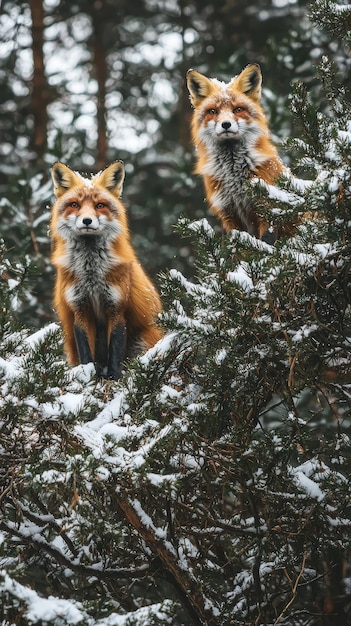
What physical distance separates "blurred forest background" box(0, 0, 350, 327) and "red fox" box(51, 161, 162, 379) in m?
6.03

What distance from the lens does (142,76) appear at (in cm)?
1758

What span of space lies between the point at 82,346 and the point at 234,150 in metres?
2.18

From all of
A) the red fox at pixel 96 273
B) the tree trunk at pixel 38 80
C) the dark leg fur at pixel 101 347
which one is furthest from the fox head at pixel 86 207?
the tree trunk at pixel 38 80

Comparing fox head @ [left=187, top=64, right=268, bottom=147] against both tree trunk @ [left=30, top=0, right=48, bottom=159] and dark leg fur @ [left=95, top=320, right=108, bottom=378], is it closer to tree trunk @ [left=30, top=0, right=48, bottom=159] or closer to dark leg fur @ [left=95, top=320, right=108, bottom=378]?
dark leg fur @ [left=95, top=320, right=108, bottom=378]

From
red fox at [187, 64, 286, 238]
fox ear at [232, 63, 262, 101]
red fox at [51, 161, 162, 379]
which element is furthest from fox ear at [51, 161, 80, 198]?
fox ear at [232, 63, 262, 101]

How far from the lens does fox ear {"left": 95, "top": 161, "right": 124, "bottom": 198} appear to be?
7.67m

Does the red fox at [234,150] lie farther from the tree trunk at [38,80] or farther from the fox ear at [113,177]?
the tree trunk at [38,80]

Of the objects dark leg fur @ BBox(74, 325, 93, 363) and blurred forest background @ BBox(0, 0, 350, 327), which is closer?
dark leg fur @ BBox(74, 325, 93, 363)

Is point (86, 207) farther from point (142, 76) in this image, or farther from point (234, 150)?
point (142, 76)

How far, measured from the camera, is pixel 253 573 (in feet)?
16.7

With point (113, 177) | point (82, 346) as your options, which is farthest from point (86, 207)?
point (82, 346)

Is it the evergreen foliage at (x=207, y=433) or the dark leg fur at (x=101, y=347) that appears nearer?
the evergreen foliage at (x=207, y=433)

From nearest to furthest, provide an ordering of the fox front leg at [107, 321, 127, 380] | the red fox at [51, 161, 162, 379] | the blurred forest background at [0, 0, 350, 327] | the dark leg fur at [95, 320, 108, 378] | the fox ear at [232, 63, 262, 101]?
the fox front leg at [107, 321, 127, 380], the red fox at [51, 161, 162, 379], the dark leg fur at [95, 320, 108, 378], the fox ear at [232, 63, 262, 101], the blurred forest background at [0, 0, 350, 327]

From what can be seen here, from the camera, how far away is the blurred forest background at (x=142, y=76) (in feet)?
47.2
